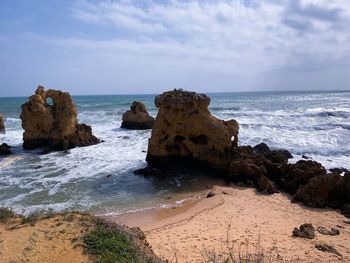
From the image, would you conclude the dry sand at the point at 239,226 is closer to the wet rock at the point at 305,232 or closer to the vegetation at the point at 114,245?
the wet rock at the point at 305,232

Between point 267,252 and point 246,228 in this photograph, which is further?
point 246,228

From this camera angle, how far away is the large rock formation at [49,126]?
22062mm

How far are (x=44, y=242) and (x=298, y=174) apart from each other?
997 cm

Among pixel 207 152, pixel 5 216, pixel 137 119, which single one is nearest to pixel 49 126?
pixel 137 119

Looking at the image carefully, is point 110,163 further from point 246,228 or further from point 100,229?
point 100,229

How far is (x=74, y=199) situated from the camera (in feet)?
41.8

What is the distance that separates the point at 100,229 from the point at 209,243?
3100 mm

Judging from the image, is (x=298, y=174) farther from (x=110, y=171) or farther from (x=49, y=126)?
(x=49, y=126)

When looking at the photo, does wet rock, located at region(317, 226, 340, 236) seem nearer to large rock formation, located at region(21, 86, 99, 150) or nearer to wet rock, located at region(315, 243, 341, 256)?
wet rock, located at region(315, 243, 341, 256)

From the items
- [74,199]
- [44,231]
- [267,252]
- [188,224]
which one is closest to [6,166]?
[74,199]

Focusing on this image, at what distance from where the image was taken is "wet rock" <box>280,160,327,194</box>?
13633 mm

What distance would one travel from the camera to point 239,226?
10047 mm

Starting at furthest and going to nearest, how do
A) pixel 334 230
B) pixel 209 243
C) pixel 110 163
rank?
pixel 110 163 → pixel 334 230 → pixel 209 243

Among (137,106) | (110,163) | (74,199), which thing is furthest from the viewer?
(137,106)
